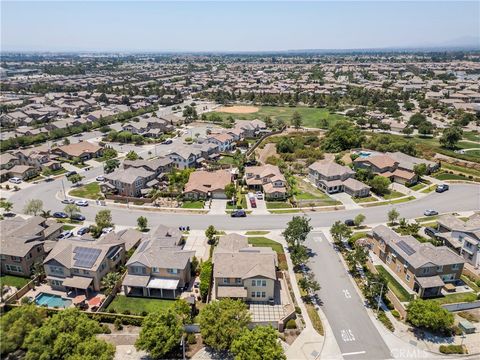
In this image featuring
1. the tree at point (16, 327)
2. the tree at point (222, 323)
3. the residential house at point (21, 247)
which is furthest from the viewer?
the residential house at point (21, 247)

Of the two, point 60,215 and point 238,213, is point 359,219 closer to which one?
point 238,213

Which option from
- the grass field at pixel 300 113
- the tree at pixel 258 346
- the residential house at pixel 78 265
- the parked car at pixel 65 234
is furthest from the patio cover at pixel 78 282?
the grass field at pixel 300 113

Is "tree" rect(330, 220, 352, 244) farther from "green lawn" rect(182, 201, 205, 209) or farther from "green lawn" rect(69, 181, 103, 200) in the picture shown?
"green lawn" rect(69, 181, 103, 200)

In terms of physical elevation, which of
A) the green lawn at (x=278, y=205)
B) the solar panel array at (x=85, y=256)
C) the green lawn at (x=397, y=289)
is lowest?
the green lawn at (x=278, y=205)

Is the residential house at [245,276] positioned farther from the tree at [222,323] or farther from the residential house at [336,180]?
the residential house at [336,180]

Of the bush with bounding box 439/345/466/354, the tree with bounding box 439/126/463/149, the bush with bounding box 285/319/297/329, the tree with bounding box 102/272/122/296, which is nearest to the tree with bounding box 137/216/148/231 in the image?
the tree with bounding box 102/272/122/296

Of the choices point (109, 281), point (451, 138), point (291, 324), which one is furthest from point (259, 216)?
point (451, 138)

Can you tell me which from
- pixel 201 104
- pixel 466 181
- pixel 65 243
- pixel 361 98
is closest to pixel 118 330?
pixel 65 243

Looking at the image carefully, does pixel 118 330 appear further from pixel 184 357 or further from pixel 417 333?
pixel 417 333
